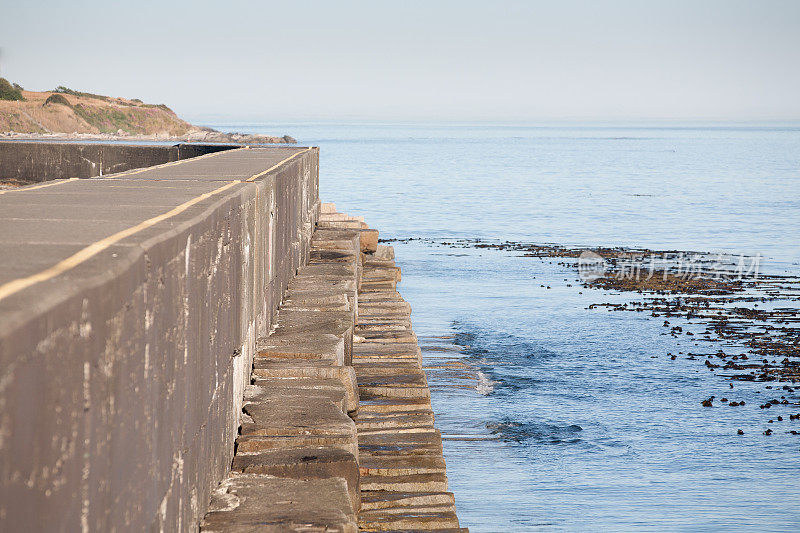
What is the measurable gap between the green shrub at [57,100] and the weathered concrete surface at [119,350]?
138 metres

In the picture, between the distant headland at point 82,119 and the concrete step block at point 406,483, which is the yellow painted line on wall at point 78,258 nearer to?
the concrete step block at point 406,483

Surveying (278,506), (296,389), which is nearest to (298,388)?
(296,389)

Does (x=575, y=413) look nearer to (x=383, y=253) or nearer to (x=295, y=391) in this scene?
(x=383, y=253)

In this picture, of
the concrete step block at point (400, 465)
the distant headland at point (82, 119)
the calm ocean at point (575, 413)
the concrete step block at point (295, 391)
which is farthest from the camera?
the distant headland at point (82, 119)

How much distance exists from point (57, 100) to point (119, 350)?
144006 mm

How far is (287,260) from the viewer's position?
10.1 meters

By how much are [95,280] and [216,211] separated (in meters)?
2.14

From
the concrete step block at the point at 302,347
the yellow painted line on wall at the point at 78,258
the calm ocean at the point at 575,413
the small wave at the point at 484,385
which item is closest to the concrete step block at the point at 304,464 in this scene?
the yellow painted line on wall at the point at 78,258

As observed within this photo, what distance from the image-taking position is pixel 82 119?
138 m

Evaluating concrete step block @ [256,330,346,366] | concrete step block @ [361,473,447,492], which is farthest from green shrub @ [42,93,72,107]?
concrete step block @ [361,473,447,492]

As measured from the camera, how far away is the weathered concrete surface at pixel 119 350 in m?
2.14

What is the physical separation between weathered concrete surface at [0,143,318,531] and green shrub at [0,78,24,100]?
132 metres

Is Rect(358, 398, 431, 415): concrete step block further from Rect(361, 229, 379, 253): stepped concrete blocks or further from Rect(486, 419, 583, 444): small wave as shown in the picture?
Rect(361, 229, 379, 253): stepped concrete blocks

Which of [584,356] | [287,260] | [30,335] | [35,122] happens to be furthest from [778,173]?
[30,335]
